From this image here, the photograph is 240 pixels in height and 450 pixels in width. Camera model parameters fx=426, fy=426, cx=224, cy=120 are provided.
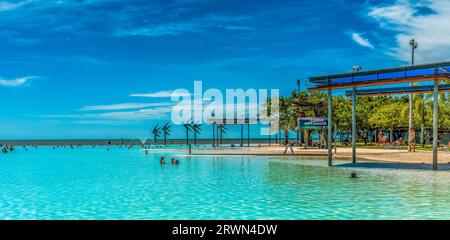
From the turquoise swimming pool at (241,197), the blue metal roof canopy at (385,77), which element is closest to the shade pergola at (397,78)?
the blue metal roof canopy at (385,77)

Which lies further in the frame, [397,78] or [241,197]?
[397,78]

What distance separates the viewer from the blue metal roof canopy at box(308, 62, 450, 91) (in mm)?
24656

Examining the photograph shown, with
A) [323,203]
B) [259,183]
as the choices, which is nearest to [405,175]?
[259,183]

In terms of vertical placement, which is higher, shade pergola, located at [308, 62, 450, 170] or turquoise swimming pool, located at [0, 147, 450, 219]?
shade pergola, located at [308, 62, 450, 170]

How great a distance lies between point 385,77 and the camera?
26.5 meters

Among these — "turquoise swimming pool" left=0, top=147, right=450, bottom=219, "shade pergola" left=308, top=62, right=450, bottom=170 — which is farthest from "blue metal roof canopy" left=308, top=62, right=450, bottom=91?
"turquoise swimming pool" left=0, top=147, right=450, bottom=219

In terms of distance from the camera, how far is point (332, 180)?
22.9m

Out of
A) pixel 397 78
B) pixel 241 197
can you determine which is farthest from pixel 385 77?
pixel 241 197

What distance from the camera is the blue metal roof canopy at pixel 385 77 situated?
2466cm

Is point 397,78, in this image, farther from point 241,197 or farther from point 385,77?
point 241,197

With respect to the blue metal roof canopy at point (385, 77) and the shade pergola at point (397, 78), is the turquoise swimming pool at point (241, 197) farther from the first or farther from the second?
the blue metal roof canopy at point (385, 77)

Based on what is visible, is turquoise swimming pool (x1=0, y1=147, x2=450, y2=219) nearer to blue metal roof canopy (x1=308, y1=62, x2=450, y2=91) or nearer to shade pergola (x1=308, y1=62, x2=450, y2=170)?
shade pergola (x1=308, y1=62, x2=450, y2=170)
